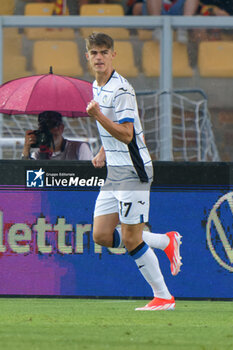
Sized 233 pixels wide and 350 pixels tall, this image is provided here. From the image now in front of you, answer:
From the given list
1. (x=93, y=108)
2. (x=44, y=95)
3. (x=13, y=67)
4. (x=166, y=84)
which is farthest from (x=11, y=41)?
(x=93, y=108)

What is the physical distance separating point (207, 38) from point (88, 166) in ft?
8.77

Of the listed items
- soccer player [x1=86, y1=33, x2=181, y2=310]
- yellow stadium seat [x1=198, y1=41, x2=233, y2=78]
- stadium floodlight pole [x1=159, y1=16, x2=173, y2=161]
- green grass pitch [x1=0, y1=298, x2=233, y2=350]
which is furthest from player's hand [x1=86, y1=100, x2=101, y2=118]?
yellow stadium seat [x1=198, y1=41, x2=233, y2=78]

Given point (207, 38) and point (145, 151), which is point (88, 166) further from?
point (207, 38)

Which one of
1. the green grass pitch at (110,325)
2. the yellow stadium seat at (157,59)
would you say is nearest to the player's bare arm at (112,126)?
the green grass pitch at (110,325)

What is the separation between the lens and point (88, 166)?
618cm

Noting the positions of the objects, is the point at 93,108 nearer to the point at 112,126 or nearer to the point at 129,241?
the point at 112,126

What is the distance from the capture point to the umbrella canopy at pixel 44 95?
7.26m

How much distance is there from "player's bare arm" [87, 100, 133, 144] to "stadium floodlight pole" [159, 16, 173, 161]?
2643mm

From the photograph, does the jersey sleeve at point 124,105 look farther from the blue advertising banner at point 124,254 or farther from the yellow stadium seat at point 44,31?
the yellow stadium seat at point 44,31

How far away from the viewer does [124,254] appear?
6156 millimetres

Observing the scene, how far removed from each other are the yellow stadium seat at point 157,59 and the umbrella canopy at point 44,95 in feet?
2.95

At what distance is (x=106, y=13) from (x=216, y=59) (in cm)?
124

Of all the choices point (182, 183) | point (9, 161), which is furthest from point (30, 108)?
point (182, 183)

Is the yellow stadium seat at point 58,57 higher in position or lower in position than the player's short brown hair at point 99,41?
higher
